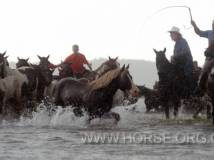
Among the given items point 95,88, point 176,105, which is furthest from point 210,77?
point 176,105

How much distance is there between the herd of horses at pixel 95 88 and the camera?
52.9 ft

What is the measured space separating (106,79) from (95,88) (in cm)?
41

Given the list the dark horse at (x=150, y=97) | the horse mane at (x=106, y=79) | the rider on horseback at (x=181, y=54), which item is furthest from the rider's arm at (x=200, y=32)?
the dark horse at (x=150, y=97)

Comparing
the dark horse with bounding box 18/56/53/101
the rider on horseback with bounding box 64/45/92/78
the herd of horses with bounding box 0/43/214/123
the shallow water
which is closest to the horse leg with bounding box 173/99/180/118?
the herd of horses with bounding box 0/43/214/123

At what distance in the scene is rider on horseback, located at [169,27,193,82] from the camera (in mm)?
18984

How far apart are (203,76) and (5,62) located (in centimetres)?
554

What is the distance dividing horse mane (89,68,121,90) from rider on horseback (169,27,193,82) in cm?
331

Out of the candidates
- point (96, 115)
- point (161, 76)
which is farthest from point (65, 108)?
point (161, 76)

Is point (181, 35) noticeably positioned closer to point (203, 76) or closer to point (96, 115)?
point (203, 76)

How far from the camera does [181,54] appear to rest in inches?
750

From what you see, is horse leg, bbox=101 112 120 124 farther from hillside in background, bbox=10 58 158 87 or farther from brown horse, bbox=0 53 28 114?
hillside in background, bbox=10 58 158 87

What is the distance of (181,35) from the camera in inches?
764

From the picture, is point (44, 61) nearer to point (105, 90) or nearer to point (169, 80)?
point (169, 80)

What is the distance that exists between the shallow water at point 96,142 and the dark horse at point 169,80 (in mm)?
1906
